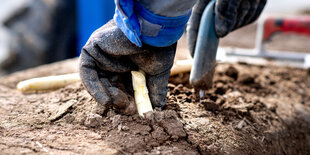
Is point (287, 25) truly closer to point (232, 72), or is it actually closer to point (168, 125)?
point (232, 72)

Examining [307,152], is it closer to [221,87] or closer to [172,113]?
[221,87]

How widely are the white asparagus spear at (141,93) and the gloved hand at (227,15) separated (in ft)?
1.34

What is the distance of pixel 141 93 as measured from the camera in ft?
4.54

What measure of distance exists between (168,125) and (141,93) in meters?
0.18

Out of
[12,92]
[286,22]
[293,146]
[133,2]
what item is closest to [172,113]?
[133,2]

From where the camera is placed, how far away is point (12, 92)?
6.47 feet

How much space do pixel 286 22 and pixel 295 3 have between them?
8.59 feet

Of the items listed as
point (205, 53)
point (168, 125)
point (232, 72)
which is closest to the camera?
point (168, 125)

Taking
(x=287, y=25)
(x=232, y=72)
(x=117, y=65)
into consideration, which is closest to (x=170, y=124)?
(x=117, y=65)

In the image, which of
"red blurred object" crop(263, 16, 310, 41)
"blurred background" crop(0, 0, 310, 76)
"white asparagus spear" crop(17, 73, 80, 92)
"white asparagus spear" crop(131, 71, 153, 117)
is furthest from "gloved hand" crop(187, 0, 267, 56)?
"blurred background" crop(0, 0, 310, 76)

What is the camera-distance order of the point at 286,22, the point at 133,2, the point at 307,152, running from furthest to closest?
1. the point at 286,22
2. the point at 307,152
3. the point at 133,2

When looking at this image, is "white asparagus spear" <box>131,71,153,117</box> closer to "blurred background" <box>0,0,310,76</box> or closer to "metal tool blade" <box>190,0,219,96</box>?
"metal tool blade" <box>190,0,219,96</box>

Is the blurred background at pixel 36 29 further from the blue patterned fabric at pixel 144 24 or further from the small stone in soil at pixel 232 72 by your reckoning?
the blue patterned fabric at pixel 144 24

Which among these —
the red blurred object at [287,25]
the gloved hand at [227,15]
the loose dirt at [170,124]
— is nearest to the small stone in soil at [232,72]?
the loose dirt at [170,124]
